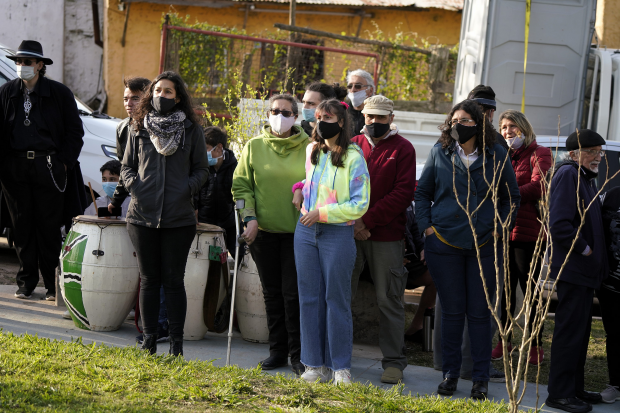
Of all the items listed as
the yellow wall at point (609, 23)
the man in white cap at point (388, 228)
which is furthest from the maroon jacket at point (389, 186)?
the yellow wall at point (609, 23)

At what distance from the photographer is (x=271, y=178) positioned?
533cm

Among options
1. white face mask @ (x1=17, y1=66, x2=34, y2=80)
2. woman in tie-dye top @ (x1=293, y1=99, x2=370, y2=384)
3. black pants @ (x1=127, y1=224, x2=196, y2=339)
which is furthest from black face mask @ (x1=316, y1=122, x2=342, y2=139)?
white face mask @ (x1=17, y1=66, x2=34, y2=80)

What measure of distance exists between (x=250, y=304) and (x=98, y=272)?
126 centimetres

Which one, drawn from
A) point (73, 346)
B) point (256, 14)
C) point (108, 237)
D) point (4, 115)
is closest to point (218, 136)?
point (108, 237)

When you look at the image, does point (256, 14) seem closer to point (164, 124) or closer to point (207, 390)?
point (164, 124)

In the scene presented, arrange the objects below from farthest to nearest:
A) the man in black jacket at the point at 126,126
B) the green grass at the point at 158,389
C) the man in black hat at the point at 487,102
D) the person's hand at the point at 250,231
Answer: the man in black hat at the point at 487,102 → the man in black jacket at the point at 126,126 → the person's hand at the point at 250,231 → the green grass at the point at 158,389

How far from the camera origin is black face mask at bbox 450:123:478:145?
5.00 metres

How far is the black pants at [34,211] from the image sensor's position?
6.61 meters

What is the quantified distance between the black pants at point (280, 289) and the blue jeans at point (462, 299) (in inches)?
42.4

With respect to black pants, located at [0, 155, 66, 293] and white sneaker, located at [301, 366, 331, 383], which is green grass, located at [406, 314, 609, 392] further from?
black pants, located at [0, 155, 66, 293]

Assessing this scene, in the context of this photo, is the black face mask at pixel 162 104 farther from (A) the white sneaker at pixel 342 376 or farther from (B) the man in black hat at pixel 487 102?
(B) the man in black hat at pixel 487 102

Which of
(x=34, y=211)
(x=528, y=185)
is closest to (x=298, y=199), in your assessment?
(x=528, y=185)

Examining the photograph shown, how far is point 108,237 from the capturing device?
5754 millimetres

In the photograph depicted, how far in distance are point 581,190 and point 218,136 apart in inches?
126
